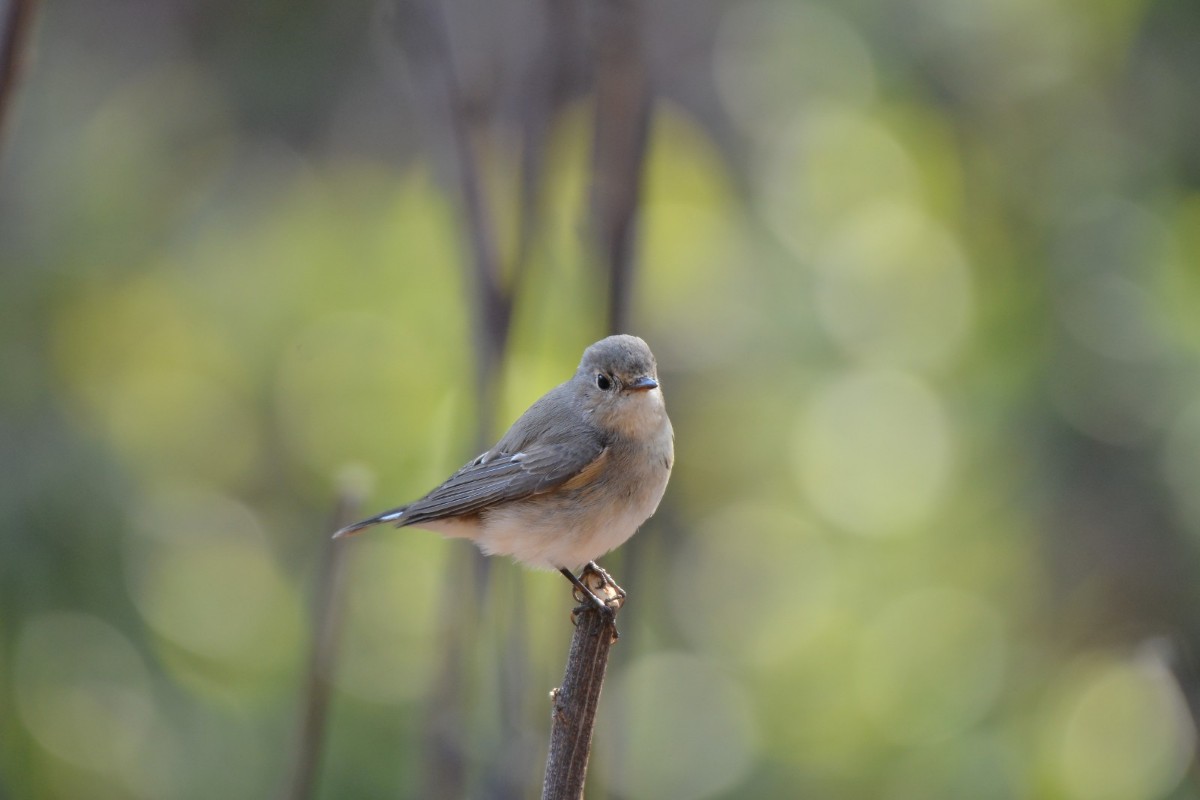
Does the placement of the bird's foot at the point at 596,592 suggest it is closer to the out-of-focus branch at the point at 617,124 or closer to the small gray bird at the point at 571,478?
the small gray bird at the point at 571,478

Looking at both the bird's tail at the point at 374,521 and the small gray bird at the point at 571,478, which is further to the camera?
the small gray bird at the point at 571,478

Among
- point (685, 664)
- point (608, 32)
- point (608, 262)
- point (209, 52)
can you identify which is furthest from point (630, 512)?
point (209, 52)

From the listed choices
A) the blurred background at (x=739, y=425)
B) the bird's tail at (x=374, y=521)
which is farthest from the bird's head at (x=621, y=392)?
the bird's tail at (x=374, y=521)

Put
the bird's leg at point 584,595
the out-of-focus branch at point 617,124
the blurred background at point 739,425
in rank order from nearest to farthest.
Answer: the out-of-focus branch at point 617,124
the bird's leg at point 584,595
the blurred background at point 739,425

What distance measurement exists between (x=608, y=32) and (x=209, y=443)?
1.93 metres

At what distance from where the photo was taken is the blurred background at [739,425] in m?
2.60

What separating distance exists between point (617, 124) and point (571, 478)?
0.77 metres

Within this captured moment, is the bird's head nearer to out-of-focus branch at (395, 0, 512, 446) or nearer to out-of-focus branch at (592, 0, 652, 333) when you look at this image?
out-of-focus branch at (395, 0, 512, 446)

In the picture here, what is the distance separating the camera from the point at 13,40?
121 centimetres

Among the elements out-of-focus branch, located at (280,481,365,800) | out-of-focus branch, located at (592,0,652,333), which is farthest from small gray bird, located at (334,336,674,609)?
out-of-focus branch, located at (592,0,652,333)

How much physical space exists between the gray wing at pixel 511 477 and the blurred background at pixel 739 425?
0.31 metres

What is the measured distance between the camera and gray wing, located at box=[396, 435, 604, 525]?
1.98m

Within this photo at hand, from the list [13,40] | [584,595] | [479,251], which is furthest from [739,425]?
[13,40]

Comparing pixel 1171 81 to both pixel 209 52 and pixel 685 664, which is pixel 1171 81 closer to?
pixel 685 664
